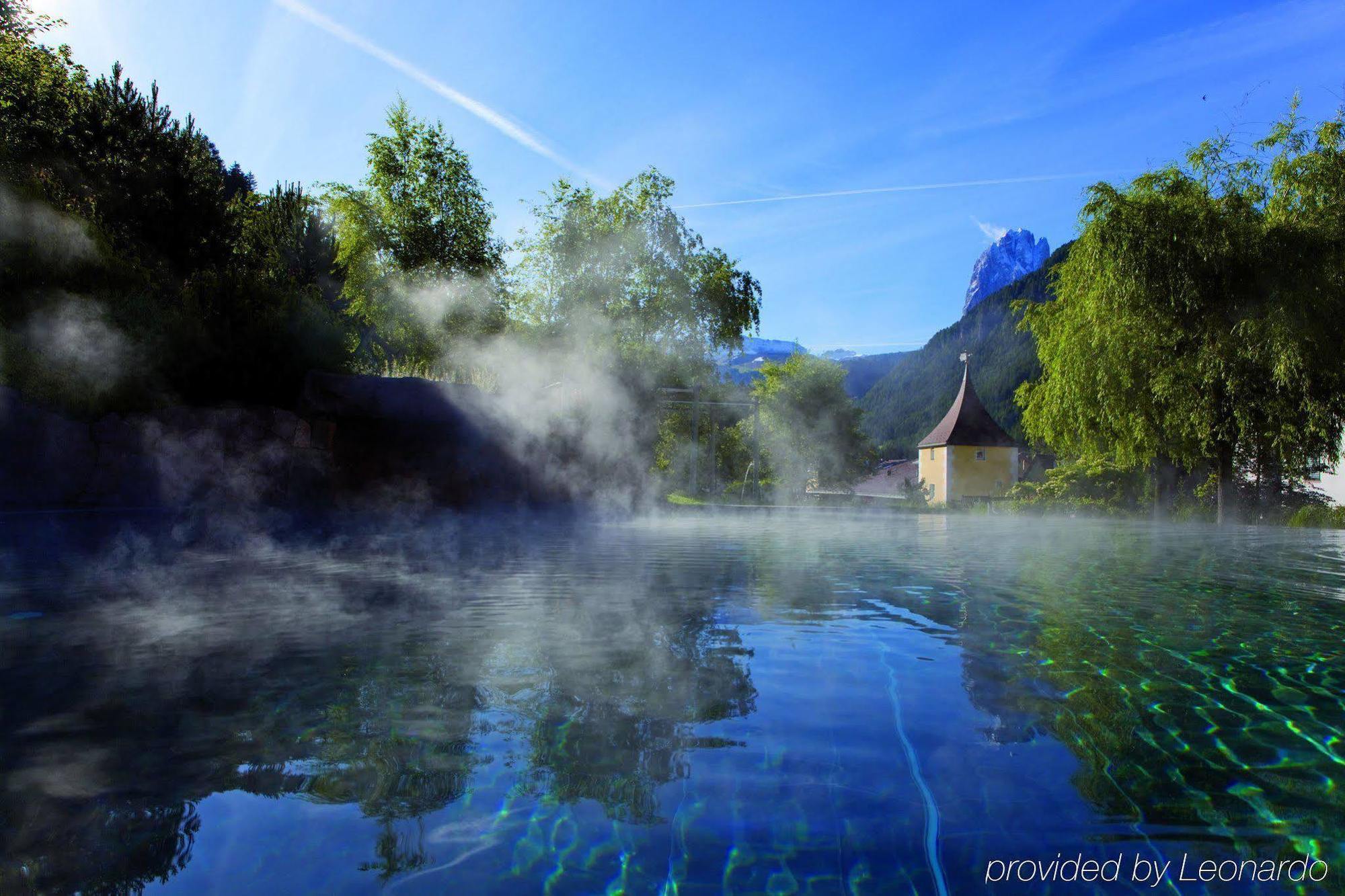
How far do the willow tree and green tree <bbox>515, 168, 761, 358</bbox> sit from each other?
61.1 ft

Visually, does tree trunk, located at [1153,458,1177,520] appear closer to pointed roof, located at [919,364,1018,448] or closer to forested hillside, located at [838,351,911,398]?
pointed roof, located at [919,364,1018,448]

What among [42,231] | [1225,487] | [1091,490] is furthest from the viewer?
[1091,490]

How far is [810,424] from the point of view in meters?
44.8

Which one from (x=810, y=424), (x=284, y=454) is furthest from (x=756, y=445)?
(x=810, y=424)

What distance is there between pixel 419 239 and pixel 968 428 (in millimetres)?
32816

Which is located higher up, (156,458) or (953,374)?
(953,374)

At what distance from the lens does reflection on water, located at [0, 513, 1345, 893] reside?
1962 mm

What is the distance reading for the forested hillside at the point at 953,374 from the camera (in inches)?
3044

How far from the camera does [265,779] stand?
7.73 feet

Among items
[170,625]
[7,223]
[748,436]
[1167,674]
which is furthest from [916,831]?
[748,436]

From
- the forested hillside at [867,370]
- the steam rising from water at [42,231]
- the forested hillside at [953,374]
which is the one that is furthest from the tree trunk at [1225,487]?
the forested hillside at [867,370]

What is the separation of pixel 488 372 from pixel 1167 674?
15.9 metres

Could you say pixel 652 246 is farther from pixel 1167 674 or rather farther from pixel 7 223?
pixel 1167 674

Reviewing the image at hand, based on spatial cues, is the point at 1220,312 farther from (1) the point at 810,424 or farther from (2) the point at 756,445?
(1) the point at 810,424
